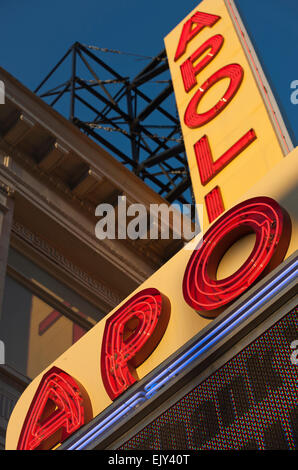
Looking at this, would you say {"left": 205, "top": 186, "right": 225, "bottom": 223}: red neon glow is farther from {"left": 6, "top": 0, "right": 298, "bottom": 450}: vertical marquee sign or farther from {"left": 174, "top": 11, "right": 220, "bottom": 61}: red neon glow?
{"left": 174, "top": 11, "right": 220, "bottom": 61}: red neon glow

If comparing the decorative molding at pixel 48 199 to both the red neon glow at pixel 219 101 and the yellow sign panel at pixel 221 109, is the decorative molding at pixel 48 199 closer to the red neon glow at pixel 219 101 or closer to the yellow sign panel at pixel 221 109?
the yellow sign panel at pixel 221 109

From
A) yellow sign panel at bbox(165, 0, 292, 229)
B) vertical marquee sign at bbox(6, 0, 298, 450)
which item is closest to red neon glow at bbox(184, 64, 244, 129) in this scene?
yellow sign panel at bbox(165, 0, 292, 229)

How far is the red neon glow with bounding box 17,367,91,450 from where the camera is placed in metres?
6.89

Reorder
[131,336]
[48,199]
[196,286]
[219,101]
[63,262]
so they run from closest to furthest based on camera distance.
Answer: [196,286] < [131,336] < [219,101] < [63,262] < [48,199]

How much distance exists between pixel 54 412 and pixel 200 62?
707 centimetres

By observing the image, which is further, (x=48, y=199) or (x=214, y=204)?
(x=48, y=199)

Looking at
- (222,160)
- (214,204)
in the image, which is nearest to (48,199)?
(222,160)

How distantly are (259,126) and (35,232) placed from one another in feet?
20.9

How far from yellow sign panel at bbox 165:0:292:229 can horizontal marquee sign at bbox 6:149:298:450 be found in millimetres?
2390

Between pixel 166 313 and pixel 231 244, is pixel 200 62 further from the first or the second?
pixel 166 313

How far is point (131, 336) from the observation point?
22.7 feet

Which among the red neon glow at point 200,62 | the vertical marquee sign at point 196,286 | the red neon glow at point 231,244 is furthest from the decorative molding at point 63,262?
the red neon glow at point 231,244

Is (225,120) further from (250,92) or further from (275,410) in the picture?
(275,410)
